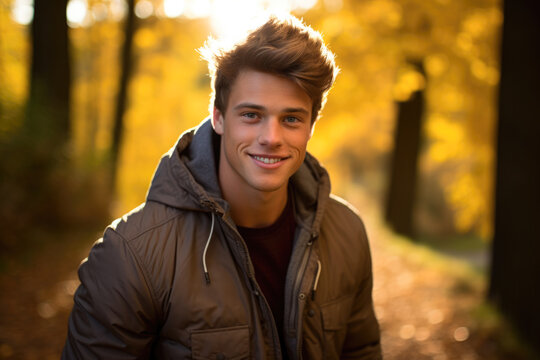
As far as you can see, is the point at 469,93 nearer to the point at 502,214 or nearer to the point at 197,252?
the point at 502,214

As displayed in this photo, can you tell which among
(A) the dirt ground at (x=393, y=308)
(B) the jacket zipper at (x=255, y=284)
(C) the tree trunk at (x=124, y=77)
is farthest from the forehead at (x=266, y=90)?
(C) the tree trunk at (x=124, y=77)

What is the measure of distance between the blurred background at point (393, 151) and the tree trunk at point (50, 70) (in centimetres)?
2

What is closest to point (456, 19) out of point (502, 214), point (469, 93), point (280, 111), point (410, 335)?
point (469, 93)

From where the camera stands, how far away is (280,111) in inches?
93.3

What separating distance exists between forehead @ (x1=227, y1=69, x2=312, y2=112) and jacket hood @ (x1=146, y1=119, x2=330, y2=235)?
31cm

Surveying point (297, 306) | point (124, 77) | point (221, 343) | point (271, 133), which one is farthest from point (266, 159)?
point (124, 77)

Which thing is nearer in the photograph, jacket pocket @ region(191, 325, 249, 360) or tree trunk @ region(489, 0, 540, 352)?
jacket pocket @ region(191, 325, 249, 360)

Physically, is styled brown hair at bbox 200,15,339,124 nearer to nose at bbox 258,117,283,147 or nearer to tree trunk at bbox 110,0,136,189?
nose at bbox 258,117,283,147

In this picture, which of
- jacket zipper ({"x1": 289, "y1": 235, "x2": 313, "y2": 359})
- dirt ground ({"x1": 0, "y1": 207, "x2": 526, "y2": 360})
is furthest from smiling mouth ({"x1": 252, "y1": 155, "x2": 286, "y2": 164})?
dirt ground ({"x1": 0, "y1": 207, "x2": 526, "y2": 360})

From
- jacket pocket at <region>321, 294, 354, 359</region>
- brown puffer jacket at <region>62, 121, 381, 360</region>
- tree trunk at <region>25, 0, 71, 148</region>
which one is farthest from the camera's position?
tree trunk at <region>25, 0, 71, 148</region>

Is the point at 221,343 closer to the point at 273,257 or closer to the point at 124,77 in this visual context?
the point at 273,257

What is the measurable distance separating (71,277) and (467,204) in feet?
23.6

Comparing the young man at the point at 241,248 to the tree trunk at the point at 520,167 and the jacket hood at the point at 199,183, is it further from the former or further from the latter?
the tree trunk at the point at 520,167

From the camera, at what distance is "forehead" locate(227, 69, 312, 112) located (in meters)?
2.35
